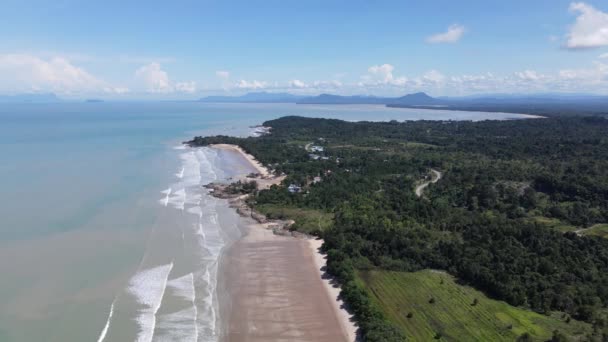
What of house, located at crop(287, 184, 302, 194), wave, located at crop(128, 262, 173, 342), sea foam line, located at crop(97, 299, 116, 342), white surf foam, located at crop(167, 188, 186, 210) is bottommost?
sea foam line, located at crop(97, 299, 116, 342)

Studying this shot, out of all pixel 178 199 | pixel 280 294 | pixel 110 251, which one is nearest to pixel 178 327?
pixel 280 294

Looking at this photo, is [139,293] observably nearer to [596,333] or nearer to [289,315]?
[289,315]

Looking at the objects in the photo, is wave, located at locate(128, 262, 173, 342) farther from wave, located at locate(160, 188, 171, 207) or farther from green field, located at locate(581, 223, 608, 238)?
green field, located at locate(581, 223, 608, 238)

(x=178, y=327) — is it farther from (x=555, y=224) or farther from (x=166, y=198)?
(x=555, y=224)

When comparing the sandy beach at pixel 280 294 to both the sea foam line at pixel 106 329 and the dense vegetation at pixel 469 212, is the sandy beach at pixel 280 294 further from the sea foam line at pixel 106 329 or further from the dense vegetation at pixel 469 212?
the sea foam line at pixel 106 329

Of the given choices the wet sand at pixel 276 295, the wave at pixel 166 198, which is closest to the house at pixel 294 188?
the wave at pixel 166 198

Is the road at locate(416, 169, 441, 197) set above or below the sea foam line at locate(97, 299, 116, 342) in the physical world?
A: above

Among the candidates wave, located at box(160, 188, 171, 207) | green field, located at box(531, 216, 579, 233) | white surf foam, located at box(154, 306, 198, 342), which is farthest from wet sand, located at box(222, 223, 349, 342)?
green field, located at box(531, 216, 579, 233)

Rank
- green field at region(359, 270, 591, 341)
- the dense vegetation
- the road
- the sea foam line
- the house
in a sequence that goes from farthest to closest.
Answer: the road → the house → the dense vegetation → green field at region(359, 270, 591, 341) → the sea foam line
